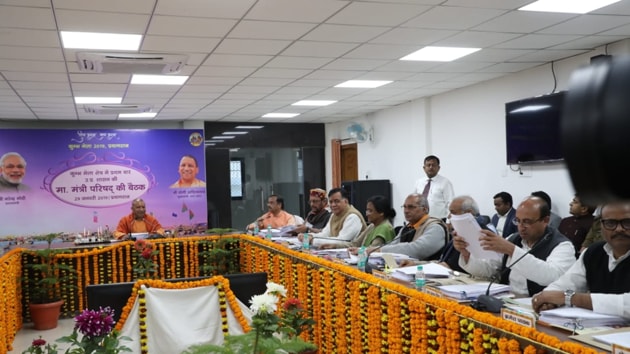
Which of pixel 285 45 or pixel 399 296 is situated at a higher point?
pixel 285 45

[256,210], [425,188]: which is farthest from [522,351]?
[256,210]

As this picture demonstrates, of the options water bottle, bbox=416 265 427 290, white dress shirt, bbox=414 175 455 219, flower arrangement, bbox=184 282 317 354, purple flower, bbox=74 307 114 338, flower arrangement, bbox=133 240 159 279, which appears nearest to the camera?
flower arrangement, bbox=184 282 317 354

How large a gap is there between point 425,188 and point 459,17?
375 centimetres

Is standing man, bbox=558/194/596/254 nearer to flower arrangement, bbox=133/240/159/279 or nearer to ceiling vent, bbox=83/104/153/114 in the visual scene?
flower arrangement, bbox=133/240/159/279

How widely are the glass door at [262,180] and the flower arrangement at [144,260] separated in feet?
16.1

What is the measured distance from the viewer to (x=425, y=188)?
25.3 feet

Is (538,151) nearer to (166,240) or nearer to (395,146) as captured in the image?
(395,146)

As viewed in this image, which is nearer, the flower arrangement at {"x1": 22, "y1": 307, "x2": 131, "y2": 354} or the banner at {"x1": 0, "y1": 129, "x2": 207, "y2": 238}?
the flower arrangement at {"x1": 22, "y1": 307, "x2": 131, "y2": 354}

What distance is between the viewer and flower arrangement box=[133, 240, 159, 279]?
6.06 m

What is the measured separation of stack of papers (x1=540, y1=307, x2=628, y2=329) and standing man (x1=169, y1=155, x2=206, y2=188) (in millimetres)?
8392

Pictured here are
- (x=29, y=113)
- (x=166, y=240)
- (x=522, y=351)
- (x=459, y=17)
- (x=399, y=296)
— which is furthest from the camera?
(x=29, y=113)

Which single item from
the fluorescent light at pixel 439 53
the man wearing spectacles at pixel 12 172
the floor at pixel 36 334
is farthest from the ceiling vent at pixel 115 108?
the fluorescent light at pixel 439 53

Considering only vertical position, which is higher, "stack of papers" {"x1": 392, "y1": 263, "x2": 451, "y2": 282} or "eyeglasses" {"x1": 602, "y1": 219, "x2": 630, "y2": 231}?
"eyeglasses" {"x1": 602, "y1": 219, "x2": 630, "y2": 231}

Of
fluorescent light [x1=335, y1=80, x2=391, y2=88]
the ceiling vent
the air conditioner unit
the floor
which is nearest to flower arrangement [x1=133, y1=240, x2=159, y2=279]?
the floor
